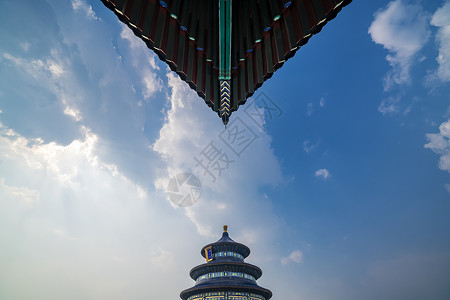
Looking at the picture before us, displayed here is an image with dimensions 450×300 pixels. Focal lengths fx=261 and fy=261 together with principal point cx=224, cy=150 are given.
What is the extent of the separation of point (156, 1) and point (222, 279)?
42185 millimetres

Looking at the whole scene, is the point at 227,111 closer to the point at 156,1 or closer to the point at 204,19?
the point at 204,19

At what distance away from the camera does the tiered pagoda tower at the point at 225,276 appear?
37.9 metres

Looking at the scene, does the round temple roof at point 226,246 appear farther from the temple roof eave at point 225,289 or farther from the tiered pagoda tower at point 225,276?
the temple roof eave at point 225,289

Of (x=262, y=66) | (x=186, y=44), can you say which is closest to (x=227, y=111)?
(x=262, y=66)

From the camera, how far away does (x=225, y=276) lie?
135 feet

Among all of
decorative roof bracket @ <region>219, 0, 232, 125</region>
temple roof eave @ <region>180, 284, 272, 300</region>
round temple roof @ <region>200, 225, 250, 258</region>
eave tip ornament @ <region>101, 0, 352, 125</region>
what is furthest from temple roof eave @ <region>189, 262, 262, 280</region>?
eave tip ornament @ <region>101, 0, 352, 125</region>

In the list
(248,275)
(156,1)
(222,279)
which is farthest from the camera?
(248,275)

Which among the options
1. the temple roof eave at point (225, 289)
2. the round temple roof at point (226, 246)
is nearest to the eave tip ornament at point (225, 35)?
the temple roof eave at point (225, 289)

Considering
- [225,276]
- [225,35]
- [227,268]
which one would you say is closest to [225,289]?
[225,276]

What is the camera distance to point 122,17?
426 centimetres

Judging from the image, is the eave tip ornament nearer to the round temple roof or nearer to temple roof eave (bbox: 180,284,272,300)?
temple roof eave (bbox: 180,284,272,300)

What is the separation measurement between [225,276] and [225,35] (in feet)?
139

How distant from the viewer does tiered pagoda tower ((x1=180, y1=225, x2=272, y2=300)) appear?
124ft

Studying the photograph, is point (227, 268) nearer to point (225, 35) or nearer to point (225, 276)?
point (225, 276)
